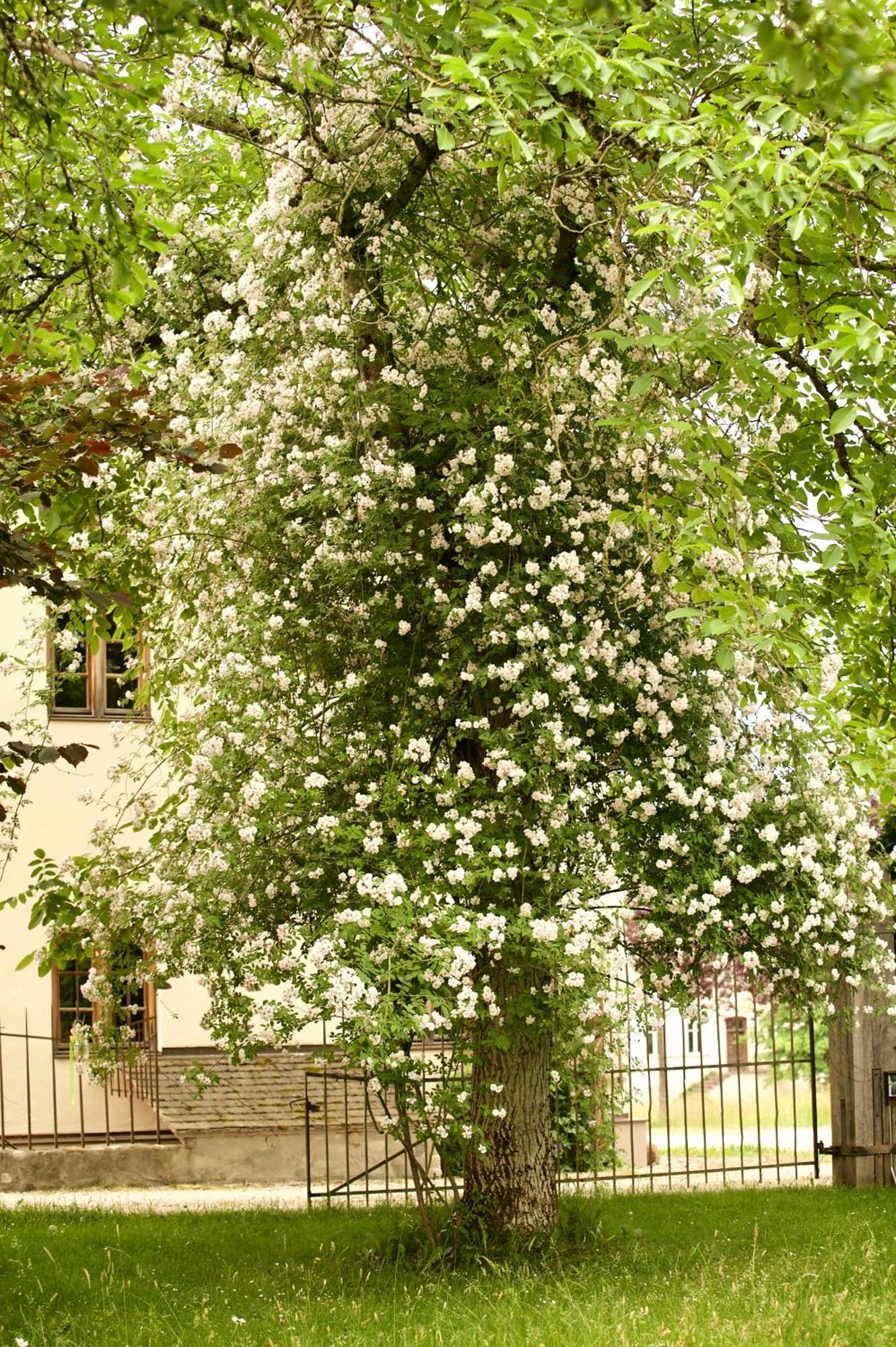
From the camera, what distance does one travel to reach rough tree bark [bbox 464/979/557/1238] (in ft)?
26.2

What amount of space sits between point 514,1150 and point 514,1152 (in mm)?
12

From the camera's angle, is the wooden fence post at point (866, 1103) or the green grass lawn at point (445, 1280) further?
the wooden fence post at point (866, 1103)

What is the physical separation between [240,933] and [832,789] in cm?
323

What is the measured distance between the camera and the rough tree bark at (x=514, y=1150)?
7.98m

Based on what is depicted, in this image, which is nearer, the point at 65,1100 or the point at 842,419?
the point at 842,419

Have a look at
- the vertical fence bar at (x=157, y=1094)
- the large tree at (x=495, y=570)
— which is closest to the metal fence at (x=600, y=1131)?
the large tree at (x=495, y=570)

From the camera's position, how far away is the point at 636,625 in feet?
25.1

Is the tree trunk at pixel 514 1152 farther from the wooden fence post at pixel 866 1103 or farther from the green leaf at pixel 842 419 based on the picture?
the wooden fence post at pixel 866 1103

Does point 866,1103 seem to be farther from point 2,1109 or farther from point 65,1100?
point 65,1100

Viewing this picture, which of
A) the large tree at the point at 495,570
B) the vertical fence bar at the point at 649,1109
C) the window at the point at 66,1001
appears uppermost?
the large tree at the point at 495,570

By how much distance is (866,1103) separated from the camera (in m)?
11.5

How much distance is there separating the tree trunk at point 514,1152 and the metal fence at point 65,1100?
7070 mm

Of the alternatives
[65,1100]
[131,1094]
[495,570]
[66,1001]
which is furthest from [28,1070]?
[495,570]

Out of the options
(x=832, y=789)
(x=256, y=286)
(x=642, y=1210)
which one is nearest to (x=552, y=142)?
(x=256, y=286)
